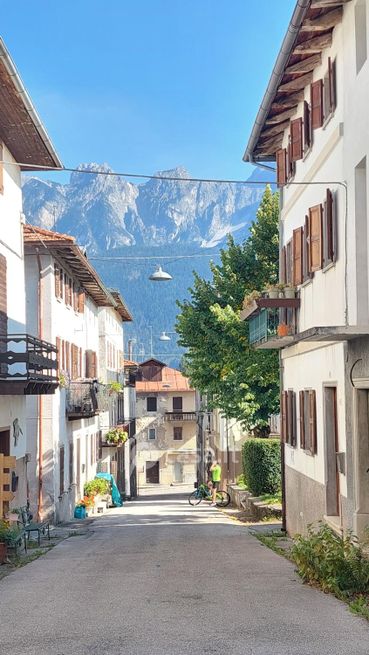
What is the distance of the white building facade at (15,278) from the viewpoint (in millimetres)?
16094

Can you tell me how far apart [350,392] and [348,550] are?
308cm

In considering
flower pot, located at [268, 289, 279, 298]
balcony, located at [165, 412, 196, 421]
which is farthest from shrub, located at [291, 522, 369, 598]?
balcony, located at [165, 412, 196, 421]

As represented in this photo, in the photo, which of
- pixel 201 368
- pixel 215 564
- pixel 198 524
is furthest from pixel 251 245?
pixel 215 564

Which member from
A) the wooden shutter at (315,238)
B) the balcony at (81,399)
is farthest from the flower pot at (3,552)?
the balcony at (81,399)

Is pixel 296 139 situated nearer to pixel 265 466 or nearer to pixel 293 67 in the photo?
pixel 293 67

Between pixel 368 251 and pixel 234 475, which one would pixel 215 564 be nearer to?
pixel 368 251

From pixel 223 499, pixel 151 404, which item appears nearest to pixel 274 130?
pixel 223 499

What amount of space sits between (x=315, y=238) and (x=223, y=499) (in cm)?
2320

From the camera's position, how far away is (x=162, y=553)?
52.7 ft

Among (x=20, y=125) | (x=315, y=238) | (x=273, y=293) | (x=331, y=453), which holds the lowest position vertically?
(x=331, y=453)

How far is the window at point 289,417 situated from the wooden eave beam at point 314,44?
7.75 m

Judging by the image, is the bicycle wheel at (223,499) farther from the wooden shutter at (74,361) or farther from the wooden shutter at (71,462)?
the wooden shutter at (74,361)

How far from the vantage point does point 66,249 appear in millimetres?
26375

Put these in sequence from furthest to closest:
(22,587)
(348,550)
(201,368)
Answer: (201,368) → (22,587) → (348,550)
